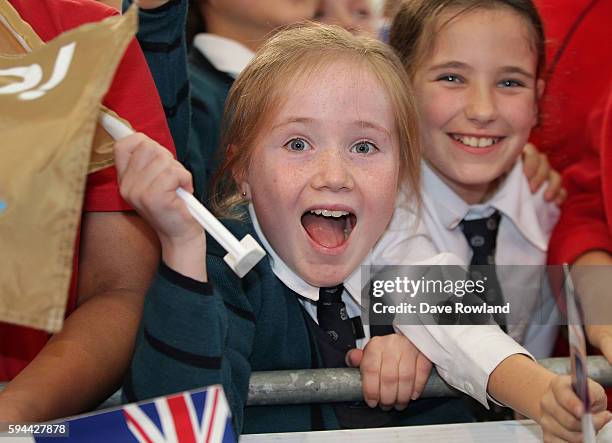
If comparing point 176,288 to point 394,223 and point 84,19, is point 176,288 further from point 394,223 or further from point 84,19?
point 394,223

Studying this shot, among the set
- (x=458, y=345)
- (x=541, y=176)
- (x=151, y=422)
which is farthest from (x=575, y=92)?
(x=151, y=422)

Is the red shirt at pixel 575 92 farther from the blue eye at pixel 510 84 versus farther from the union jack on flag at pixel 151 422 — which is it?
the union jack on flag at pixel 151 422

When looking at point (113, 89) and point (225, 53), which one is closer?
point (113, 89)

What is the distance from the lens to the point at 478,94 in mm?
1506

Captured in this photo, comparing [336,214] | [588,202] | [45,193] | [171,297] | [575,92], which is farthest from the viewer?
[575,92]

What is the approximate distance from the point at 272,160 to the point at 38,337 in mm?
378

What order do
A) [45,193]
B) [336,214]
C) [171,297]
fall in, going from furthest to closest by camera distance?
[336,214] → [171,297] → [45,193]

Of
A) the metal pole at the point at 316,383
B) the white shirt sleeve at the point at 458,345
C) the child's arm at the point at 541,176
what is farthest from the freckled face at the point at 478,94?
the metal pole at the point at 316,383

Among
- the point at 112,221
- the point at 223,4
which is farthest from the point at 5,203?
the point at 223,4

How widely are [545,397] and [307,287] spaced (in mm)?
372

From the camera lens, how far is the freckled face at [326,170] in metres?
1.20

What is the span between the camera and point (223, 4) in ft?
6.14

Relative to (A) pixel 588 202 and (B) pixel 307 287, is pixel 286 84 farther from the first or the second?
(A) pixel 588 202

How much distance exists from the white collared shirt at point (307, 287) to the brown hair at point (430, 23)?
0.47 metres
